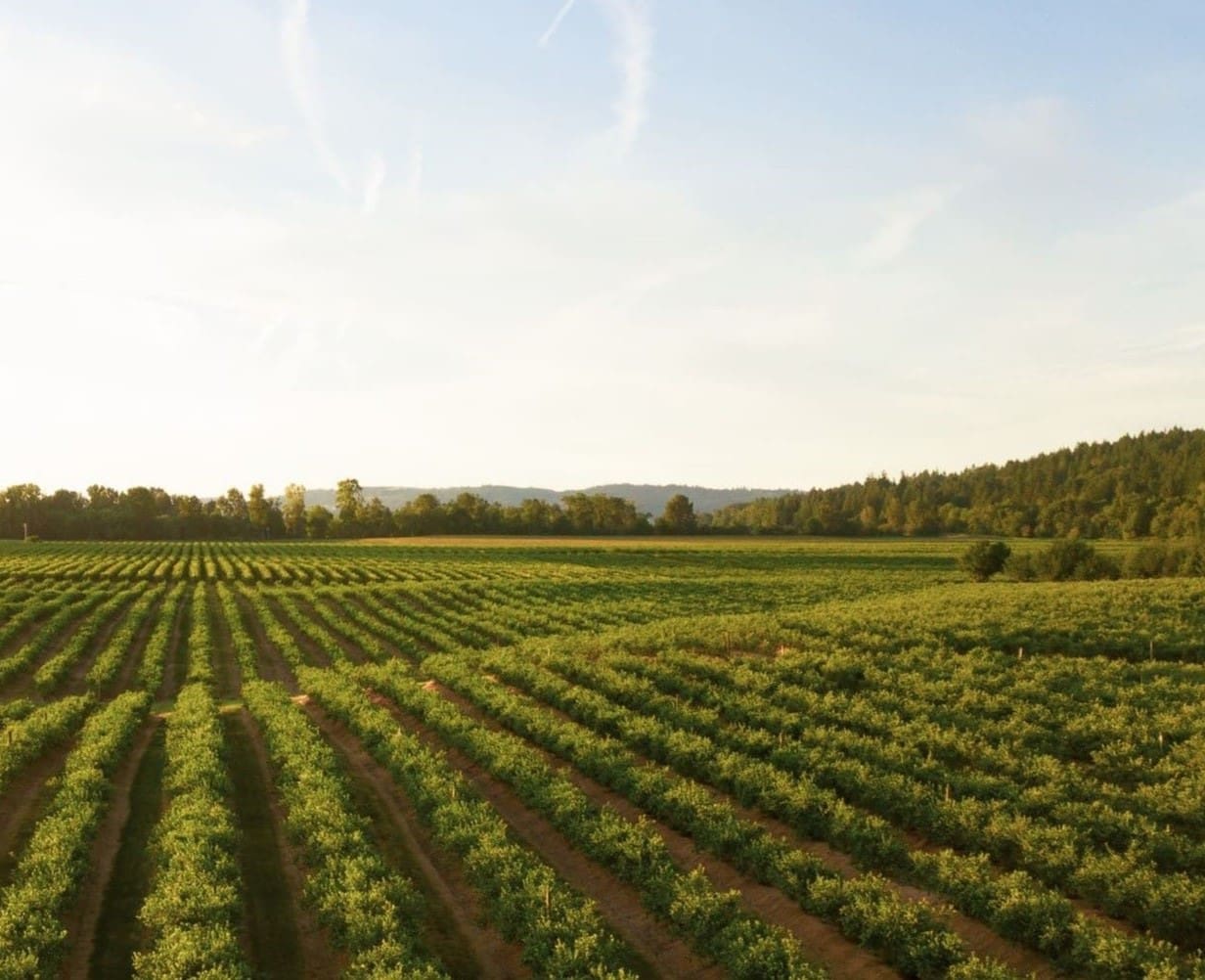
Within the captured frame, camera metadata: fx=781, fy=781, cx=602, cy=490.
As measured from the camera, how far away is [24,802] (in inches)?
779

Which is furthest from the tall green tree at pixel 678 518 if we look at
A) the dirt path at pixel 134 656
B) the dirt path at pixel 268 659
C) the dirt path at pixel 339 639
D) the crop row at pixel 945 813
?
the crop row at pixel 945 813

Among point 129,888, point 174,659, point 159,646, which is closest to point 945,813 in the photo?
point 129,888

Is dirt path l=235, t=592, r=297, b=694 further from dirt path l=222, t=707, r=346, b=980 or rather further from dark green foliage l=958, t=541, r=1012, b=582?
dark green foliage l=958, t=541, r=1012, b=582

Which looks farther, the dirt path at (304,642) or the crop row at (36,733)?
the dirt path at (304,642)

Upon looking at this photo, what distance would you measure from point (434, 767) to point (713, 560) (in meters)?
83.2

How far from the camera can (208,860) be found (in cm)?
1502

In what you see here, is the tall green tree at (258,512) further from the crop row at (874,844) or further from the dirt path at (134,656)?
the crop row at (874,844)

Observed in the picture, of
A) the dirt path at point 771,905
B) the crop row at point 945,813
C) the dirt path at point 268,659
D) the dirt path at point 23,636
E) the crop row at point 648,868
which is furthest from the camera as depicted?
the dirt path at point 23,636

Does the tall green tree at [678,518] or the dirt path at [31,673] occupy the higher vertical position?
the tall green tree at [678,518]

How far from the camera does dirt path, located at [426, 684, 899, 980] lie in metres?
12.6

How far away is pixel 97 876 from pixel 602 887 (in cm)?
1032

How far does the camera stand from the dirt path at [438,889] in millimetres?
13248

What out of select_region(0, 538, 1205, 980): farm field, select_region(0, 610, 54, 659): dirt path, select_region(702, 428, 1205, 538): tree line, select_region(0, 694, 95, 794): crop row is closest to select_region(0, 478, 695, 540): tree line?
select_region(702, 428, 1205, 538): tree line

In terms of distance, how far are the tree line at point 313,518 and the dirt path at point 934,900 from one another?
148860 millimetres
